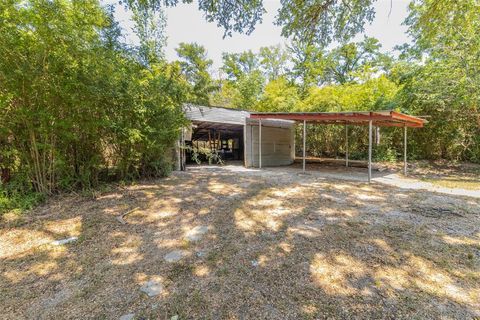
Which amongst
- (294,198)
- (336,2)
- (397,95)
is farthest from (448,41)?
(294,198)

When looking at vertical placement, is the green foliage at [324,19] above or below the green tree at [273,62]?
below

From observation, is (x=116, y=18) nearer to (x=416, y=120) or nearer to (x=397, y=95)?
(x=416, y=120)

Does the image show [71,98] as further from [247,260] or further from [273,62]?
[273,62]

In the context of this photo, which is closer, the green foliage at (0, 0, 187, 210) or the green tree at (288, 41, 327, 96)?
the green foliage at (0, 0, 187, 210)

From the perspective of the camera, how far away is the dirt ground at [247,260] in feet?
6.03

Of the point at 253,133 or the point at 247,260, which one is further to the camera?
the point at 253,133

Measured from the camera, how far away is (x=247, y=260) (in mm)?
2531

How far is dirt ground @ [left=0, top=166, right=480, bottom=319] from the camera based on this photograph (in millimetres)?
1839

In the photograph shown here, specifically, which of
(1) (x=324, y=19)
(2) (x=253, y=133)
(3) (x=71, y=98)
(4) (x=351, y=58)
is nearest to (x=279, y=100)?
(2) (x=253, y=133)

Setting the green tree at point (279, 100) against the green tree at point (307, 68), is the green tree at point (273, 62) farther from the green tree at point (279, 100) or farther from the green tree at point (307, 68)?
the green tree at point (279, 100)

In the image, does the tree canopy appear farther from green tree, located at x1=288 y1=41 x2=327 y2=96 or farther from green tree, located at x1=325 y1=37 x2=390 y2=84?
green tree, located at x1=325 y1=37 x2=390 y2=84

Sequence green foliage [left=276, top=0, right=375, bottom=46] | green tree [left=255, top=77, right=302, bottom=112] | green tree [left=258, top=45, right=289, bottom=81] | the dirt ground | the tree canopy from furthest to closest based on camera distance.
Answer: green tree [left=258, top=45, right=289, bottom=81] < green tree [left=255, top=77, right=302, bottom=112] < green foliage [left=276, top=0, right=375, bottom=46] < the tree canopy < the dirt ground

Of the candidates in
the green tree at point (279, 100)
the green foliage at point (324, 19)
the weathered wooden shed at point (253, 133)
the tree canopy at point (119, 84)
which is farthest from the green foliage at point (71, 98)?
the green tree at point (279, 100)

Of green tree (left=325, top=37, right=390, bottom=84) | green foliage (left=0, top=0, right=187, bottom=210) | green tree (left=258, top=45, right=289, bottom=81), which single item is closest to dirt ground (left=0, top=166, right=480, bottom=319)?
green foliage (left=0, top=0, right=187, bottom=210)
